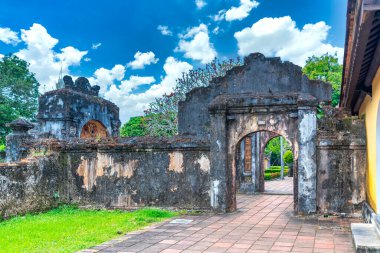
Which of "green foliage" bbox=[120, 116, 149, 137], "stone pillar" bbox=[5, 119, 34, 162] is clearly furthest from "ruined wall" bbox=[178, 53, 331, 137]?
"green foliage" bbox=[120, 116, 149, 137]

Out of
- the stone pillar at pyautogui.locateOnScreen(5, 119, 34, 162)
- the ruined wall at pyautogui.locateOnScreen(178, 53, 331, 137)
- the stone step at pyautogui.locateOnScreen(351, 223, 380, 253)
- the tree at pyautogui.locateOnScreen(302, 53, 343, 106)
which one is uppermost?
the tree at pyautogui.locateOnScreen(302, 53, 343, 106)

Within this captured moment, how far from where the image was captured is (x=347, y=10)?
466 cm

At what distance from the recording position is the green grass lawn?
6.98 meters

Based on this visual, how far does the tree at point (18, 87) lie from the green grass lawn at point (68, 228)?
1655 centimetres

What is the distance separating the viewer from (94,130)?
1898cm

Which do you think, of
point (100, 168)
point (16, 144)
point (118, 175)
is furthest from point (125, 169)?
point (16, 144)

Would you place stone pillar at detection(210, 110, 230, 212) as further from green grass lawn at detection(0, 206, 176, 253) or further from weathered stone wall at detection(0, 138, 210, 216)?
green grass lawn at detection(0, 206, 176, 253)

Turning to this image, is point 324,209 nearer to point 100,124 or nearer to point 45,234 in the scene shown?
point 45,234

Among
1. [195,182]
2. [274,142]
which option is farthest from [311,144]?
[274,142]

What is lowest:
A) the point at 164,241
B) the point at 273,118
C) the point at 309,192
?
the point at 164,241

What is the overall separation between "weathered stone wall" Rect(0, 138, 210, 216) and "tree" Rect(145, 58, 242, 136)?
57.1 ft

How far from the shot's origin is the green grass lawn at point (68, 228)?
6977 mm

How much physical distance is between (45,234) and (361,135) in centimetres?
745

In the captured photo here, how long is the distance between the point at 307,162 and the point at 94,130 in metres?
11.5
